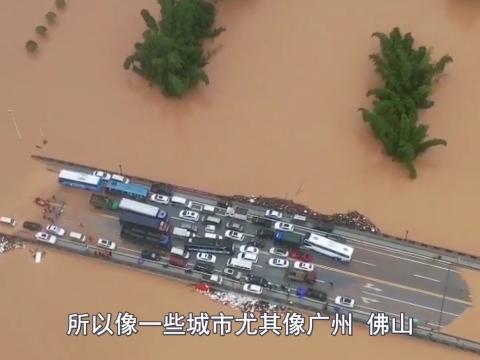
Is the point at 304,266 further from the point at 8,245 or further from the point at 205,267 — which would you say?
the point at 8,245

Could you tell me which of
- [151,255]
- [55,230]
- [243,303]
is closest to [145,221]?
[151,255]

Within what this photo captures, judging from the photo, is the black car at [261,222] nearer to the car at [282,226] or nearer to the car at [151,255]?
the car at [282,226]

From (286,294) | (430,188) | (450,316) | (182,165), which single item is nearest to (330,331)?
(286,294)

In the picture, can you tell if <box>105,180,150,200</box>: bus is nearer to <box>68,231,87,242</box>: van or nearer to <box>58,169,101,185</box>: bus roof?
<box>58,169,101,185</box>: bus roof

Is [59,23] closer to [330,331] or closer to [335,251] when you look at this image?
[335,251]

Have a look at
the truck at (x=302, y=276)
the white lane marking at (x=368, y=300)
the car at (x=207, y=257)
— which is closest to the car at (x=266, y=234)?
the truck at (x=302, y=276)

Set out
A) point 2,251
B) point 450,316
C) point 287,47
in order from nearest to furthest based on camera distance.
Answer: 1. point 450,316
2. point 2,251
3. point 287,47

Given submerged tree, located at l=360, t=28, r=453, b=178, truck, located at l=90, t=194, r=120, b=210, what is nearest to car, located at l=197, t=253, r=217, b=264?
truck, located at l=90, t=194, r=120, b=210
